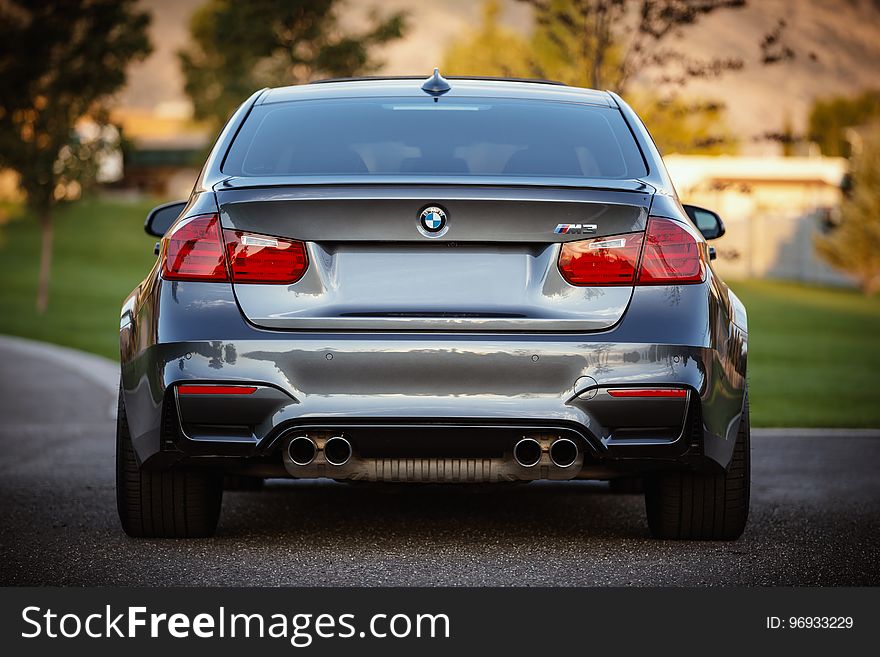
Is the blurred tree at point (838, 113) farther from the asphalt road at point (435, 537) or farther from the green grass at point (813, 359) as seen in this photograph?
the asphalt road at point (435, 537)

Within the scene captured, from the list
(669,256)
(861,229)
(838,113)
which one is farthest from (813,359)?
(838,113)

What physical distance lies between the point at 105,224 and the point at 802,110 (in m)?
87.6

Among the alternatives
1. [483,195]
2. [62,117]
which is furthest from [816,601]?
[62,117]

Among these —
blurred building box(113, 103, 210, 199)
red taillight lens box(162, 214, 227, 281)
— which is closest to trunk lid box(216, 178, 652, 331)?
red taillight lens box(162, 214, 227, 281)

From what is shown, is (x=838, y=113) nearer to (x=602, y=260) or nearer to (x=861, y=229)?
(x=861, y=229)

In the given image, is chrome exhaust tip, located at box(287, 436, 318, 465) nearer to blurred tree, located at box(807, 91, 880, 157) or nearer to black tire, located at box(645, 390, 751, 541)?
black tire, located at box(645, 390, 751, 541)

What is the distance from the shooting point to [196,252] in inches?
197

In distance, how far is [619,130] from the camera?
19.1 feet

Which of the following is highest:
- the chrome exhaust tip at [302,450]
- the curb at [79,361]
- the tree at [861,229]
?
the chrome exhaust tip at [302,450]

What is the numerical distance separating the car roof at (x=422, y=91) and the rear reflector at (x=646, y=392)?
1.59 m

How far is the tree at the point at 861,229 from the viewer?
129 ft

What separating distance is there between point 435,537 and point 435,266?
151 centimetres

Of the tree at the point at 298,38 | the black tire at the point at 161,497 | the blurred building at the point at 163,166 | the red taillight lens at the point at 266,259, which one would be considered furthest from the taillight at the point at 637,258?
the blurred building at the point at 163,166

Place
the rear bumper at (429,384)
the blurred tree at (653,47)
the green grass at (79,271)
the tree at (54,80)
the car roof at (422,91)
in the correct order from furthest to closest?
1. the tree at (54,80)
2. the green grass at (79,271)
3. the blurred tree at (653,47)
4. the car roof at (422,91)
5. the rear bumper at (429,384)
